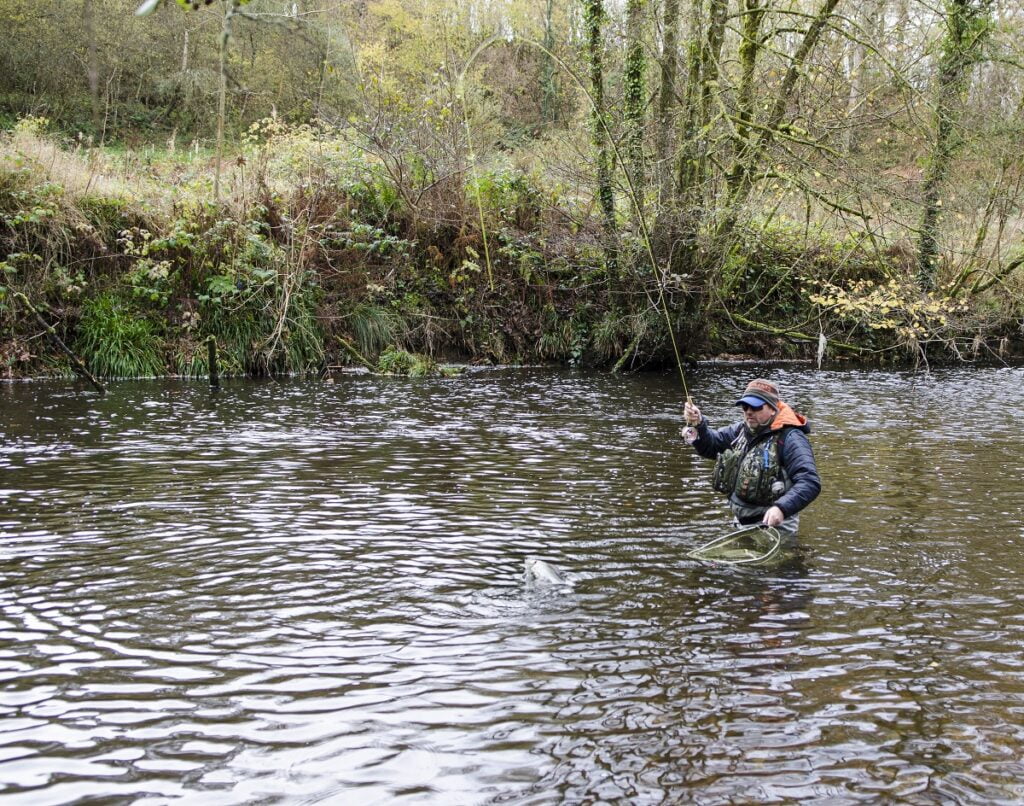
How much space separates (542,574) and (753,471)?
6.90ft

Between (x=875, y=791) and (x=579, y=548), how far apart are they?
4.07 m

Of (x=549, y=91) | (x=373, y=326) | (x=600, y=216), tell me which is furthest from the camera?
(x=549, y=91)

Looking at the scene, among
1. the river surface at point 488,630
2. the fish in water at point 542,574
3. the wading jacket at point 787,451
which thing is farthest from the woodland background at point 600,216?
the fish in water at point 542,574

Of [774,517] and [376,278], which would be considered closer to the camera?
[774,517]

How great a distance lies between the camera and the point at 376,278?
2195 cm

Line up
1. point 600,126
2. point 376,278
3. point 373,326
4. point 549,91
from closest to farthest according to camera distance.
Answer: point 600,126 < point 373,326 < point 376,278 < point 549,91

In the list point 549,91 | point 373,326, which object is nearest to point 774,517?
point 373,326

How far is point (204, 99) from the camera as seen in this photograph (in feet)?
108

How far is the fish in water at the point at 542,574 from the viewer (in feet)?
23.0

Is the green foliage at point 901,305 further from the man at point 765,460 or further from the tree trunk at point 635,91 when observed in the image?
the man at point 765,460

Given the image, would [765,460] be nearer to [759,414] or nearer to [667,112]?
[759,414]

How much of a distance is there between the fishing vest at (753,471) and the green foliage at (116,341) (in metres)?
14.2

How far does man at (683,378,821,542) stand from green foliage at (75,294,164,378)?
Result: 13959 millimetres

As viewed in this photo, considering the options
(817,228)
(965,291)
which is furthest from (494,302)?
(965,291)
